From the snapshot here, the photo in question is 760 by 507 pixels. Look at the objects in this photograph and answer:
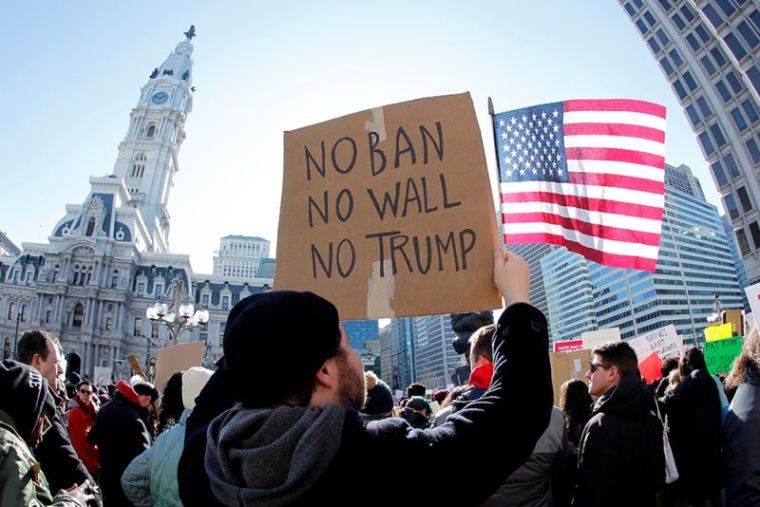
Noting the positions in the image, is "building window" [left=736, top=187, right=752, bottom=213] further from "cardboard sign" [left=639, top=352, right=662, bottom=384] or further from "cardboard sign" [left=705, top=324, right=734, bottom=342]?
"cardboard sign" [left=639, top=352, right=662, bottom=384]

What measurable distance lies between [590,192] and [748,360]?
1.41 m

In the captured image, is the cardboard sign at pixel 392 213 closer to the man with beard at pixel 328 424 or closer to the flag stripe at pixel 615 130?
the man with beard at pixel 328 424

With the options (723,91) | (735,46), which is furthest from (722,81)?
(735,46)

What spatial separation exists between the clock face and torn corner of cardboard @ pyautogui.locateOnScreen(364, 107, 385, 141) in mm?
101694

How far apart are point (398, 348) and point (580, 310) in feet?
167

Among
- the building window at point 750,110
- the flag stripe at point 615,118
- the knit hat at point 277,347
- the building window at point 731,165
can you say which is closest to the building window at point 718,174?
the building window at point 731,165

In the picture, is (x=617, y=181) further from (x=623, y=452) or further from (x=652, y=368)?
(x=652, y=368)

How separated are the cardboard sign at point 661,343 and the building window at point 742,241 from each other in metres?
26.5

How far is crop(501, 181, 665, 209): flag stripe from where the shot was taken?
344 cm

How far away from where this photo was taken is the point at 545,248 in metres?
114

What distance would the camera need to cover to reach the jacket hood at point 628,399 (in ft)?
10.1

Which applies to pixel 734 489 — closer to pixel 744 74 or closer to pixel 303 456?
pixel 303 456

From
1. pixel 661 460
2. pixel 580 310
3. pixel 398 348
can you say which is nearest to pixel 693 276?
pixel 580 310

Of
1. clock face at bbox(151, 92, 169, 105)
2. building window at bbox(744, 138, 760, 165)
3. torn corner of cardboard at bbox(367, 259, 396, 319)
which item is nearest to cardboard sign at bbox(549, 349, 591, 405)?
torn corner of cardboard at bbox(367, 259, 396, 319)
